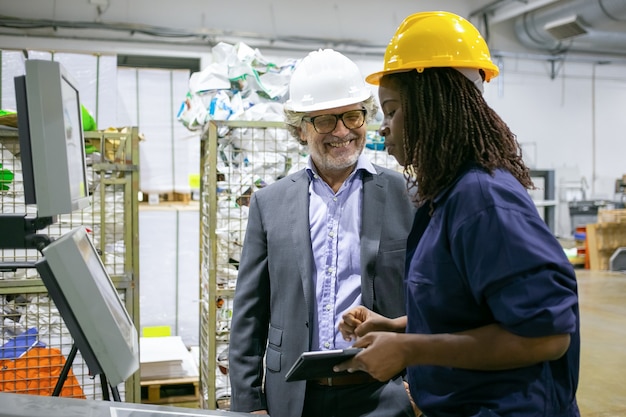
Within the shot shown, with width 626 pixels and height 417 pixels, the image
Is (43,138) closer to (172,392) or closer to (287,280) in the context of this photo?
(287,280)

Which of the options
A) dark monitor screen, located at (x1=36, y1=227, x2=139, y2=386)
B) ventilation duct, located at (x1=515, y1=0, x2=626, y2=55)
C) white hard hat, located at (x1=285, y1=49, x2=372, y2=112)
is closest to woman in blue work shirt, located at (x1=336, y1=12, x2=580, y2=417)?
dark monitor screen, located at (x1=36, y1=227, x2=139, y2=386)

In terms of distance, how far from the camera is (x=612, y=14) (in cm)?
785

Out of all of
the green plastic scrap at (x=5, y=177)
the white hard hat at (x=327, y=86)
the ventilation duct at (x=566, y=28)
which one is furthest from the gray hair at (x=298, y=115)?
the ventilation duct at (x=566, y=28)

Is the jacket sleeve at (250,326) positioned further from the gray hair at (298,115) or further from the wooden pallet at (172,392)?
the wooden pallet at (172,392)

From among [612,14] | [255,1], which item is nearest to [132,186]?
[255,1]

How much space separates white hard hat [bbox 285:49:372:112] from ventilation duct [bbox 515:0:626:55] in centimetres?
671

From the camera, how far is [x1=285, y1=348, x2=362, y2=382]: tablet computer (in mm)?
1377

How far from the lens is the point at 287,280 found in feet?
6.30

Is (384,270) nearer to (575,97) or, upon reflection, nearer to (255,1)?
(255,1)

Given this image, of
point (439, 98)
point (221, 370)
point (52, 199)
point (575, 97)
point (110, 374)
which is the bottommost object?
point (221, 370)

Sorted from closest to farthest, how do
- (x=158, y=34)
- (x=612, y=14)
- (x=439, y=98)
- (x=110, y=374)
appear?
(x=110, y=374)
(x=439, y=98)
(x=158, y=34)
(x=612, y=14)

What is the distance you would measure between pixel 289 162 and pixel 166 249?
3.00 metres

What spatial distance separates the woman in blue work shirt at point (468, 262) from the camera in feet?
3.45

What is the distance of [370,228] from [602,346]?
3.94 m
